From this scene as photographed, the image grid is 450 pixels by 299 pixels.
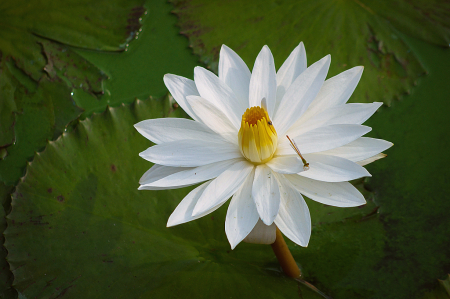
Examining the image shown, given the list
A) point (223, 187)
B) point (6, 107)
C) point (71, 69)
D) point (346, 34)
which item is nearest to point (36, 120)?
point (6, 107)

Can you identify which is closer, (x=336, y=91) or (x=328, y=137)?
(x=328, y=137)

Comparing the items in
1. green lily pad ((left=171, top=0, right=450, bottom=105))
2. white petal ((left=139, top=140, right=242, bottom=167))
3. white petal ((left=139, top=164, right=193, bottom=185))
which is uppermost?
green lily pad ((left=171, top=0, right=450, bottom=105))

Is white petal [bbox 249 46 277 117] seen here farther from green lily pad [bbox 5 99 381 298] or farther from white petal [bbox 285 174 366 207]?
green lily pad [bbox 5 99 381 298]

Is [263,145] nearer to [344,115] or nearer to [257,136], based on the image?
[257,136]

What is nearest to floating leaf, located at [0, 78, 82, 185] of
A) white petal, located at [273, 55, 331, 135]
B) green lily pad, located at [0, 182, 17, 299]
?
green lily pad, located at [0, 182, 17, 299]

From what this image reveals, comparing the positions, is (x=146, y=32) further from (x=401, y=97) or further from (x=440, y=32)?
(x=440, y=32)
